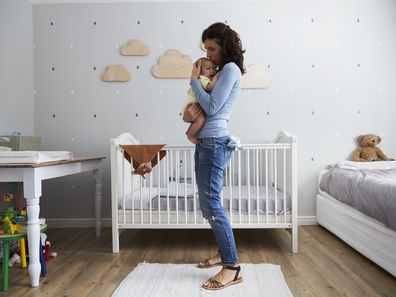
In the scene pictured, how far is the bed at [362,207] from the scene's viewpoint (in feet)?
5.85

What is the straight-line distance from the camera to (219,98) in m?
1.58

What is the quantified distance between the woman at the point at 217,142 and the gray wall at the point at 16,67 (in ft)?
5.47

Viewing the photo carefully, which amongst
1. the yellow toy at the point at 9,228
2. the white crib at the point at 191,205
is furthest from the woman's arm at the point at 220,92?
the yellow toy at the point at 9,228

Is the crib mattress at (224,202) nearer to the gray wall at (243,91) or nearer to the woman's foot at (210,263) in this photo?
the woman's foot at (210,263)

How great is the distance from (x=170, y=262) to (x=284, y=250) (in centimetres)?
76

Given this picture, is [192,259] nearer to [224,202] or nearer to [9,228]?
[224,202]

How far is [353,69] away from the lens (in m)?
2.93

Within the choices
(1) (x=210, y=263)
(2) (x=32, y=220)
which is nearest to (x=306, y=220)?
(1) (x=210, y=263)

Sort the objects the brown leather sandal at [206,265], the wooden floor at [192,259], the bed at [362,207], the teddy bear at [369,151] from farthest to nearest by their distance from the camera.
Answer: the teddy bear at [369,151] → the brown leather sandal at [206,265] → the bed at [362,207] → the wooden floor at [192,259]

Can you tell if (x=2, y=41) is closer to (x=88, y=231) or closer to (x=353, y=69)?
(x=88, y=231)

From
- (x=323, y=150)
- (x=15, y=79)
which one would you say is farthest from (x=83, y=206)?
(x=323, y=150)

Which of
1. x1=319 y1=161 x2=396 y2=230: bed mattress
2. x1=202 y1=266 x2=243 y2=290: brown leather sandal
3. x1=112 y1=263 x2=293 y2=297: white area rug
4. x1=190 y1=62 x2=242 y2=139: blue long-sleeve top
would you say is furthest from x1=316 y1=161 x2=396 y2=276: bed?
x1=190 y1=62 x2=242 y2=139: blue long-sleeve top

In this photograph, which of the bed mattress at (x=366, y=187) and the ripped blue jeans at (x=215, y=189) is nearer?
the ripped blue jeans at (x=215, y=189)

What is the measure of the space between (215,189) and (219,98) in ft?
1.39
